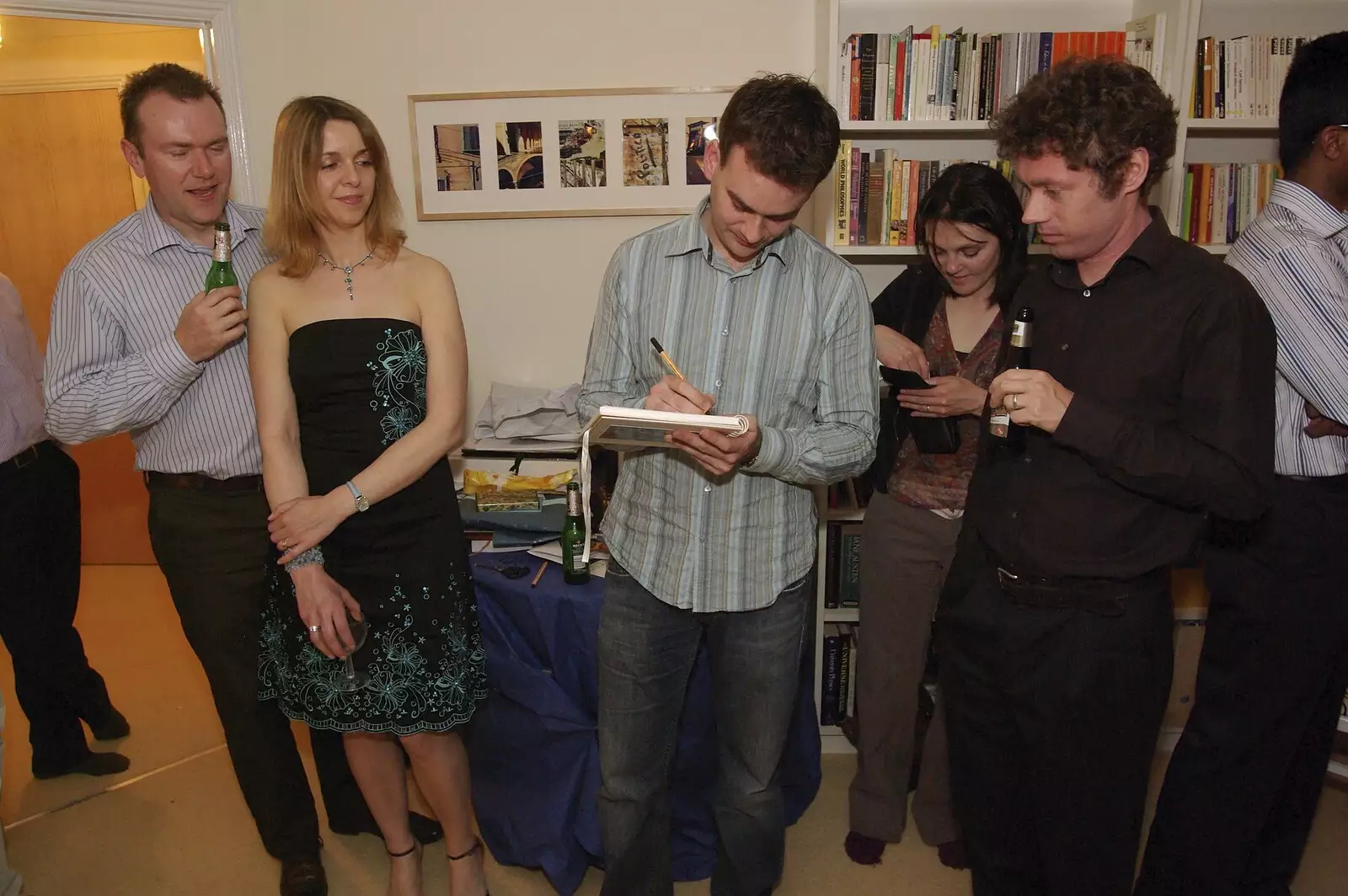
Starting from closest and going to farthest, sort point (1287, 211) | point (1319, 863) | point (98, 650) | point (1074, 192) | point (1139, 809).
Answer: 1. point (1074, 192)
2. point (1139, 809)
3. point (1287, 211)
4. point (1319, 863)
5. point (98, 650)

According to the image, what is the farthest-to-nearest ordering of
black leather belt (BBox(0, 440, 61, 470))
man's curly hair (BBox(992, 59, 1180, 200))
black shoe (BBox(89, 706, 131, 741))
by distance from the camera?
black shoe (BBox(89, 706, 131, 741)), black leather belt (BBox(0, 440, 61, 470)), man's curly hair (BBox(992, 59, 1180, 200))

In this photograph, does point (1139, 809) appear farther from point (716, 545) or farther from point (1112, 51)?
point (1112, 51)

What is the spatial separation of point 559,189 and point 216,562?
1470 millimetres

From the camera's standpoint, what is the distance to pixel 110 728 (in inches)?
113

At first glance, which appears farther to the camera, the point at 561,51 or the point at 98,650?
the point at 98,650

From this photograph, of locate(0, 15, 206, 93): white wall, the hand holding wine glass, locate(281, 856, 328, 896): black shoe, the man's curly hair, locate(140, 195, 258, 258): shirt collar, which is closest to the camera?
the man's curly hair

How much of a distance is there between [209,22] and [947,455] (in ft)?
8.13

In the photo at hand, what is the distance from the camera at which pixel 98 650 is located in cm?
347

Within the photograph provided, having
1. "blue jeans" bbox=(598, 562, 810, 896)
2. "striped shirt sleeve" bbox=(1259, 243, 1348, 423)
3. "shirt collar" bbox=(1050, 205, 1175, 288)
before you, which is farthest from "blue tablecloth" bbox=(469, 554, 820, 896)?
"striped shirt sleeve" bbox=(1259, 243, 1348, 423)

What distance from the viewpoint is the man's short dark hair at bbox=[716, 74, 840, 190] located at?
1448 mm

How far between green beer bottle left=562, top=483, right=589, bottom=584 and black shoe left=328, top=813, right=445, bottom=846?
769mm

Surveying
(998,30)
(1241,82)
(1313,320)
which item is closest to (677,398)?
(1313,320)

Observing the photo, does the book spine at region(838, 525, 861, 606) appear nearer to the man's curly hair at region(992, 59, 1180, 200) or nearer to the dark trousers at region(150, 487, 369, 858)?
the man's curly hair at region(992, 59, 1180, 200)

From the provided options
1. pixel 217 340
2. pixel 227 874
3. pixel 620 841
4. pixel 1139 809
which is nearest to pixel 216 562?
pixel 217 340
